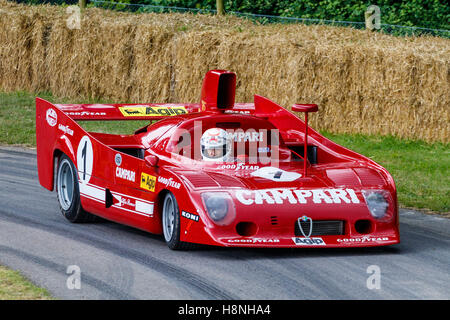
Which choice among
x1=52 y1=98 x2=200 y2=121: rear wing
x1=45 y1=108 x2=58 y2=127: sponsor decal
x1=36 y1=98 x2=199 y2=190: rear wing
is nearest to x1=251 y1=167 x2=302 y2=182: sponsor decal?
x1=36 y1=98 x2=199 y2=190: rear wing

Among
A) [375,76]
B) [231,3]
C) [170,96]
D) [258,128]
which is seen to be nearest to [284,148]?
[258,128]

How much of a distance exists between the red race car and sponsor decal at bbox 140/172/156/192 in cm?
2

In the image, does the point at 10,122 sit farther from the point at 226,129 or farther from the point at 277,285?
the point at 277,285

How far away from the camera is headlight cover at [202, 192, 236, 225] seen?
7875mm

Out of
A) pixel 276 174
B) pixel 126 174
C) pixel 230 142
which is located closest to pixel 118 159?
pixel 126 174

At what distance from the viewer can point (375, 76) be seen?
1623cm

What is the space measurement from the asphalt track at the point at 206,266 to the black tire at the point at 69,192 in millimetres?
149

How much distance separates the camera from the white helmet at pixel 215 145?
9.05m

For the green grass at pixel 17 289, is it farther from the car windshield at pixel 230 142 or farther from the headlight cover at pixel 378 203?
the headlight cover at pixel 378 203

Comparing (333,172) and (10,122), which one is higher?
(333,172)

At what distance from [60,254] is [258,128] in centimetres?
247

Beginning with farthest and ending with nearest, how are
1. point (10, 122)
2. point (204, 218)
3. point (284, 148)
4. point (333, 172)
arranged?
point (10, 122) → point (284, 148) → point (333, 172) → point (204, 218)

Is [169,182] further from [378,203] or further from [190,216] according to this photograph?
[378,203]
